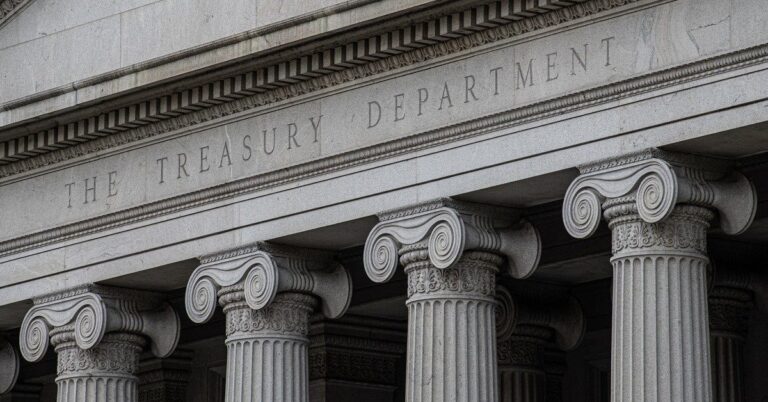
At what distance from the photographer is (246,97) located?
1905 inches

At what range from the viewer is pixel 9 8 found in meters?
54.2

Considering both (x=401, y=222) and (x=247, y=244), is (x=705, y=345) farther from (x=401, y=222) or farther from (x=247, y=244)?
(x=247, y=244)

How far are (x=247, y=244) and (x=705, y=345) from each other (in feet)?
32.7

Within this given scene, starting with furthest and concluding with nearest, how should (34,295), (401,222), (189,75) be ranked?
(34,295) < (189,75) < (401,222)

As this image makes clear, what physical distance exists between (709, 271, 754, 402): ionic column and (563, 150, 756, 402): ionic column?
5.67m

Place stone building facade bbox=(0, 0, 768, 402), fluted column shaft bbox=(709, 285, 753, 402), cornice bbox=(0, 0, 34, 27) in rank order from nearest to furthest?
stone building facade bbox=(0, 0, 768, 402)
fluted column shaft bbox=(709, 285, 753, 402)
cornice bbox=(0, 0, 34, 27)

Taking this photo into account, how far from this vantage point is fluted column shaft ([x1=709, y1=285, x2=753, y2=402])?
157 ft

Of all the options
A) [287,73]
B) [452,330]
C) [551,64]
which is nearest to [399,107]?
[287,73]

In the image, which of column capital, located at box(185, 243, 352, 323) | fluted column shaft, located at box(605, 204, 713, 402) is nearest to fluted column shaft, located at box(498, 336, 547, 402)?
column capital, located at box(185, 243, 352, 323)

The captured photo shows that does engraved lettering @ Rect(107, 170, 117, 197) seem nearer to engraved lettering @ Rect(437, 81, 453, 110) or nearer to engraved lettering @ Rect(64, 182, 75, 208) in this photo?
engraved lettering @ Rect(64, 182, 75, 208)

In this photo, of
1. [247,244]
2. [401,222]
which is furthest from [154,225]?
[401,222]

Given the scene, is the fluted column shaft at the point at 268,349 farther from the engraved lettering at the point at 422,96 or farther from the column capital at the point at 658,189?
the column capital at the point at 658,189

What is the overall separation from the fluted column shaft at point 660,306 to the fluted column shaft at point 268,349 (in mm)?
7892

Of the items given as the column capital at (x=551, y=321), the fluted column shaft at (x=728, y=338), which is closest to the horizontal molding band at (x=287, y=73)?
the column capital at (x=551, y=321)
